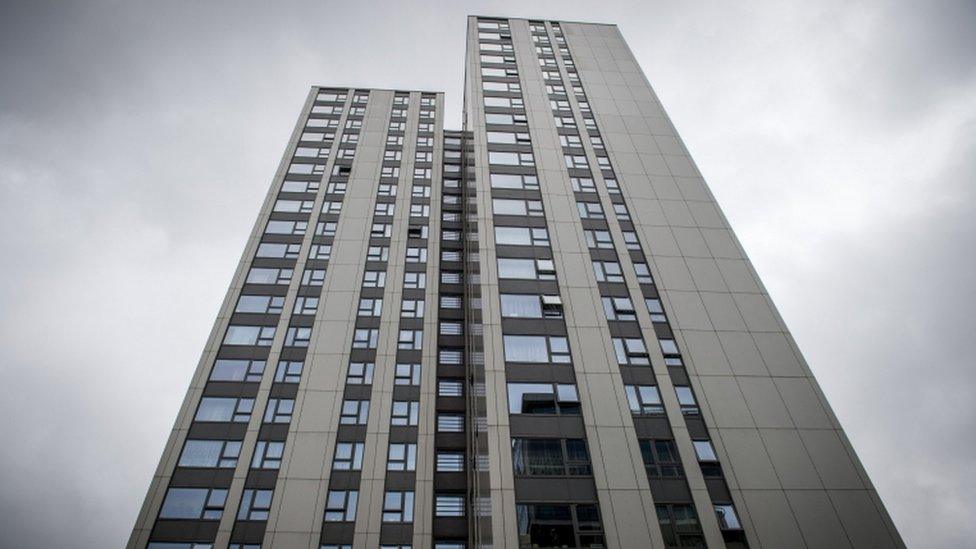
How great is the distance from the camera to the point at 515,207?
31312 millimetres

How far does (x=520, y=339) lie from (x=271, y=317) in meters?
20.4

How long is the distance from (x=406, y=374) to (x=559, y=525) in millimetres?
16741

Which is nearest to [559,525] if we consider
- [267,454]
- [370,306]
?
[267,454]

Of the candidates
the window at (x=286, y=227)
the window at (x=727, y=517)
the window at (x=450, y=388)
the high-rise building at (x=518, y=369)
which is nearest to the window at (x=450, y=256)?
the high-rise building at (x=518, y=369)

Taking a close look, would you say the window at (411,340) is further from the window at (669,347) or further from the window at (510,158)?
the window at (669,347)

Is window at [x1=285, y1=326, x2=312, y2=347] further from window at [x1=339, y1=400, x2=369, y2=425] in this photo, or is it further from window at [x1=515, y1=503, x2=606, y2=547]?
window at [x1=515, y1=503, x2=606, y2=547]

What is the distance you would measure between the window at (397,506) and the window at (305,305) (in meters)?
14.6

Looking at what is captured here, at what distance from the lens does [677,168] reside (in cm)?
3581

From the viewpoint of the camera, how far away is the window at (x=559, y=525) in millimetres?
18562

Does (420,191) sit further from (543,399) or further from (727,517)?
(727,517)

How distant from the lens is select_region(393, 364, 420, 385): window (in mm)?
32625

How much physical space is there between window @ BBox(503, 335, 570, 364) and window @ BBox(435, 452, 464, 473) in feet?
32.3

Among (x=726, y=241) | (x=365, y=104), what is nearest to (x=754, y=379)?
(x=726, y=241)

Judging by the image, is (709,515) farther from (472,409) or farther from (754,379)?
(472,409)
